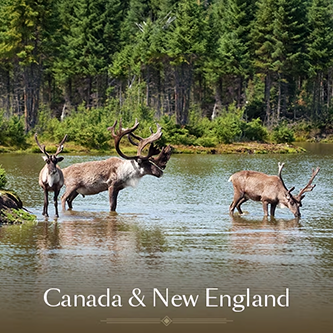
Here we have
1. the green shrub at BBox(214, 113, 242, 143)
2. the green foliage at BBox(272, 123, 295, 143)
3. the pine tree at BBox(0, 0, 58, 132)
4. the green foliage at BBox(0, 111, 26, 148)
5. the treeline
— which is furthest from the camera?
the treeline

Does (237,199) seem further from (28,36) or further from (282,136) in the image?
(28,36)

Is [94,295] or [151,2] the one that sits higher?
[151,2]

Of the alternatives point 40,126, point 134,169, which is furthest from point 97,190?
point 40,126

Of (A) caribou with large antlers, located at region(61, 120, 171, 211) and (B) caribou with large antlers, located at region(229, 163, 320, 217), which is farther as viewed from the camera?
(A) caribou with large antlers, located at region(61, 120, 171, 211)

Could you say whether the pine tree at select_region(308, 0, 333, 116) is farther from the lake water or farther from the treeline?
the lake water

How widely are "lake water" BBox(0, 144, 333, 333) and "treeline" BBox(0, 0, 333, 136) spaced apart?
139 feet

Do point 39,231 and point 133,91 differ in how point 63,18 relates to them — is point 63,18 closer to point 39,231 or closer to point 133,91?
point 133,91

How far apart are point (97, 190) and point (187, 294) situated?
28.3 ft

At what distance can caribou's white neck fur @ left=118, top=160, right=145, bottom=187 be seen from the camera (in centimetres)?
1816

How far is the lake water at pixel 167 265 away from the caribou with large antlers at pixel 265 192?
342 mm

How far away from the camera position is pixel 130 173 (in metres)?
18.2

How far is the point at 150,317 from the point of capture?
8.93 metres

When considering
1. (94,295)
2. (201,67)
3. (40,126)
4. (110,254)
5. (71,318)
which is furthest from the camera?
(201,67)

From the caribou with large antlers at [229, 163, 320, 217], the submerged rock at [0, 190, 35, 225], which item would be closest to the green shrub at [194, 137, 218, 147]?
the caribou with large antlers at [229, 163, 320, 217]
